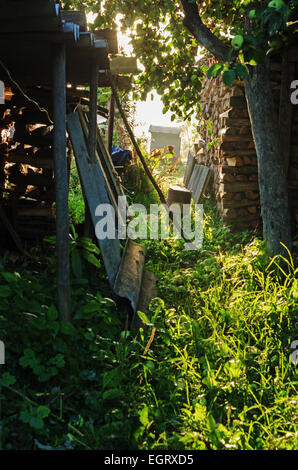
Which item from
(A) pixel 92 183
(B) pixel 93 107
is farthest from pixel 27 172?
(B) pixel 93 107

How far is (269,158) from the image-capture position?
5.08m

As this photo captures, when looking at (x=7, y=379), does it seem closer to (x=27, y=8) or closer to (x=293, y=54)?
(x=27, y=8)

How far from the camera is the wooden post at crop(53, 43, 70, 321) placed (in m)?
3.35

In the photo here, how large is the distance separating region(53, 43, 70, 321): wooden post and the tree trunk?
8.51ft

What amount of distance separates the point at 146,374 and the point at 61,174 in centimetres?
171

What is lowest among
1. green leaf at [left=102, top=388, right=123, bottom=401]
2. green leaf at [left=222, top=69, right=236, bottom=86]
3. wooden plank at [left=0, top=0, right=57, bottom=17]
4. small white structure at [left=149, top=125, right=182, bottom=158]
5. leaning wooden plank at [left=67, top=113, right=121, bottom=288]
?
green leaf at [left=102, top=388, right=123, bottom=401]

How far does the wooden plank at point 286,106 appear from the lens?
229 inches

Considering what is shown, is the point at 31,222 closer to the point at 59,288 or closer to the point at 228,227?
the point at 59,288

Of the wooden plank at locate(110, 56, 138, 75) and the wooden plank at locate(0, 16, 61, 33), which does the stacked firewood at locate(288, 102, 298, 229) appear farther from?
the wooden plank at locate(0, 16, 61, 33)

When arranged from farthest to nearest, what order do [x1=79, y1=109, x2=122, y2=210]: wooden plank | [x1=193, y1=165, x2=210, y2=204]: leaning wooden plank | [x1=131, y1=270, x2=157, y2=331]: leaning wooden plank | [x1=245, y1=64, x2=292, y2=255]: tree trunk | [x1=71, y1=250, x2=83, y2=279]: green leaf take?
[x1=193, y1=165, x2=210, y2=204]: leaning wooden plank, [x1=245, y1=64, x2=292, y2=255]: tree trunk, [x1=79, y1=109, x2=122, y2=210]: wooden plank, [x1=131, y1=270, x2=157, y2=331]: leaning wooden plank, [x1=71, y1=250, x2=83, y2=279]: green leaf

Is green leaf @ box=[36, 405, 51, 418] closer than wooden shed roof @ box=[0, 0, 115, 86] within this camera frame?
Yes

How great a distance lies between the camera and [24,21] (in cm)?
316

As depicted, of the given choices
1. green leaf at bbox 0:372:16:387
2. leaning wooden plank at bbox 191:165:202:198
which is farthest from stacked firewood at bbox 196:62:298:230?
green leaf at bbox 0:372:16:387
